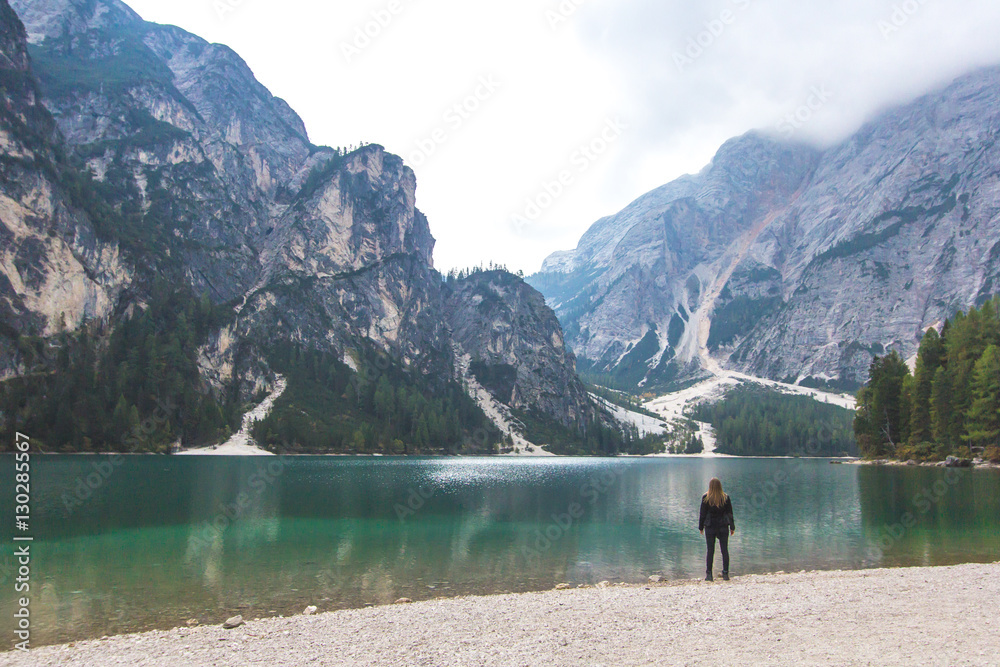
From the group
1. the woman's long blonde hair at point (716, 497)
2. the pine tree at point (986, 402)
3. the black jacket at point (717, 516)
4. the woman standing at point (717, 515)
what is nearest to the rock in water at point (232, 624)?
the woman standing at point (717, 515)

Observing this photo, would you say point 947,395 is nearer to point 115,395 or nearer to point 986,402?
point 986,402

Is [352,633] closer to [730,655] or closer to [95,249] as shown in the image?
[730,655]

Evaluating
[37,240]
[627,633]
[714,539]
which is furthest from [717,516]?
[37,240]

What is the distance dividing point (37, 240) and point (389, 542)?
188472 millimetres

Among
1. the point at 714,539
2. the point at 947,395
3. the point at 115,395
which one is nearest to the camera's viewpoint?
the point at 714,539

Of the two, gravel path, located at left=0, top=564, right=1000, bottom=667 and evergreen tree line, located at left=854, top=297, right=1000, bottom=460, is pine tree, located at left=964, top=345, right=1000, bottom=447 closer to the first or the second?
evergreen tree line, located at left=854, top=297, right=1000, bottom=460

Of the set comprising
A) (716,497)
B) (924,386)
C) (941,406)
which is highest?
(924,386)

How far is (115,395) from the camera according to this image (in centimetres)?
14950

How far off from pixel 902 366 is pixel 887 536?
9041 cm

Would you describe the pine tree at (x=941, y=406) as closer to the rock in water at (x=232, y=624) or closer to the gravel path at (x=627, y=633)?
the gravel path at (x=627, y=633)

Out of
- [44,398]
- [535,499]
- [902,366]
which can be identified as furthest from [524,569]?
[44,398]

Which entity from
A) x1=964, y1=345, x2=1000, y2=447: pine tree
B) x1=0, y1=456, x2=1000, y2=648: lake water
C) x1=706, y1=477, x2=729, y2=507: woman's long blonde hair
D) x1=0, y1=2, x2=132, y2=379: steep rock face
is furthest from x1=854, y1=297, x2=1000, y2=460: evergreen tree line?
x1=0, y1=2, x2=132, y2=379: steep rock face

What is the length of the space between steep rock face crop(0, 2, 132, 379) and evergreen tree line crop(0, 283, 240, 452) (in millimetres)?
6767

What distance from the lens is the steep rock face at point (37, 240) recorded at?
15438 centimetres
